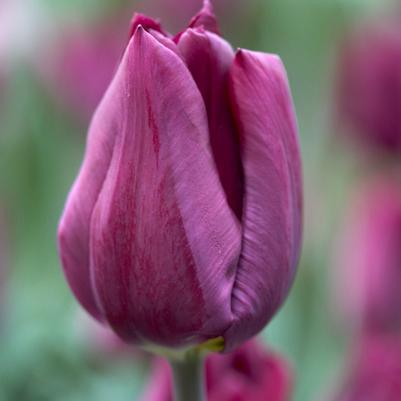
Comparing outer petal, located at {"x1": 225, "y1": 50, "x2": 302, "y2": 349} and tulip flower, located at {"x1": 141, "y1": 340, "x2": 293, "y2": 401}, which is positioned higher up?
outer petal, located at {"x1": 225, "y1": 50, "x2": 302, "y2": 349}

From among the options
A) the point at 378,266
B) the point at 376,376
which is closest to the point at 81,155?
the point at 378,266

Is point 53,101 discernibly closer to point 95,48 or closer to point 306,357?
point 95,48

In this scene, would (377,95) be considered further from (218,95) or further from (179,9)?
(218,95)

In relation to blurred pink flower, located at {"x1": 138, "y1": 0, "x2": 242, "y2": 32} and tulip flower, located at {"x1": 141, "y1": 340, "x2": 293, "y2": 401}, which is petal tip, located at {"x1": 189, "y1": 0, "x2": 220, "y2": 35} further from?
blurred pink flower, located at {"x1": 138, "y1": 0, "x2": 242, "y2": 32}

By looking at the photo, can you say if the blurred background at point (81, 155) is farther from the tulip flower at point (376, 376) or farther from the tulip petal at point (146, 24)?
the tulip petal at point (146, 24)

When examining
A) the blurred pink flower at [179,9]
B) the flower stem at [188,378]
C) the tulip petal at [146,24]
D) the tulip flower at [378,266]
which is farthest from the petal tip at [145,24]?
the blurred pink flower at [179,9]

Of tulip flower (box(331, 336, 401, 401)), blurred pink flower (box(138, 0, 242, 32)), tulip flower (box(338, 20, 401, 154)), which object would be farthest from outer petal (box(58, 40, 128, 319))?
blurred pink flower (box(138, 0, 242, 32))
